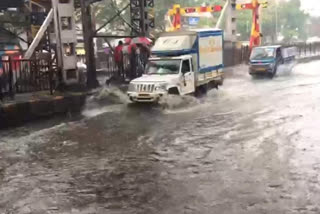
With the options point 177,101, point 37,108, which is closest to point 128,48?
point 177,101

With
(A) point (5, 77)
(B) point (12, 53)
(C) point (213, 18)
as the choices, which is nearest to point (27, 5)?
(B) point (12, 53)

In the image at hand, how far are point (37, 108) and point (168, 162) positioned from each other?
687cm

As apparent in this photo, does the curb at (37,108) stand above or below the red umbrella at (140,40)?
below

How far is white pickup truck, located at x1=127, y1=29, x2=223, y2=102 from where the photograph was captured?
15758mm

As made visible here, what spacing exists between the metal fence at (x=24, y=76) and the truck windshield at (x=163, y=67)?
3798 mm

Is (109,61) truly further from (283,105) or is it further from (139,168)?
(139,168)

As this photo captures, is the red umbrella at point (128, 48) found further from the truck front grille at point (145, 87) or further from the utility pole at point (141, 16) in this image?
the truck front grille at point (145, 87)

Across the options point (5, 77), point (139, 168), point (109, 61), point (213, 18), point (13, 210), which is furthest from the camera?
point (213, 18)

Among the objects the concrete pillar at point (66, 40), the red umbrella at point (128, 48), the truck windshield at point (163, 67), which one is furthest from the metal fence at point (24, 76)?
the red umbrella at point (128, 48)

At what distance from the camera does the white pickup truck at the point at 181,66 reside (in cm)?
1576

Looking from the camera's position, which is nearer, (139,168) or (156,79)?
(139,168)

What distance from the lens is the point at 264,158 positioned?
9.30 m

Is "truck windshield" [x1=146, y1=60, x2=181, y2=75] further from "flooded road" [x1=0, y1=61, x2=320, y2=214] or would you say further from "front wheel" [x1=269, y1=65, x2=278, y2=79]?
"front wheel" [x1=269, y1=65, x2=278, y2=79]

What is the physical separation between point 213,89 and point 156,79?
6.23 metres
